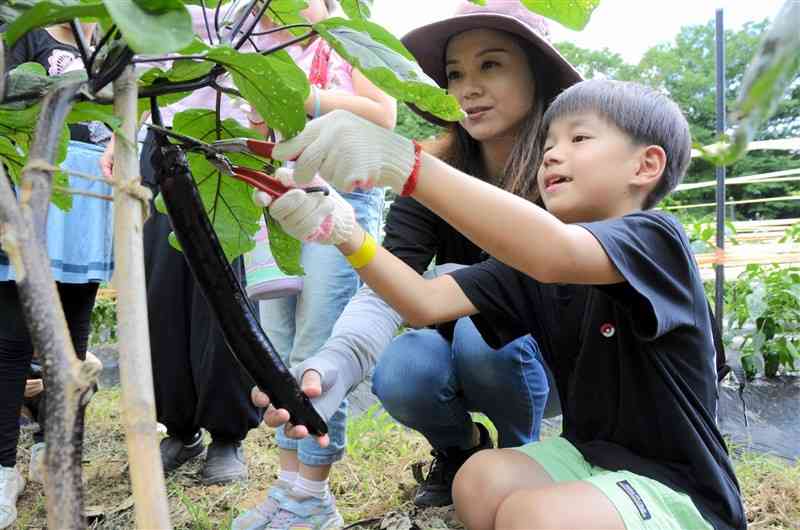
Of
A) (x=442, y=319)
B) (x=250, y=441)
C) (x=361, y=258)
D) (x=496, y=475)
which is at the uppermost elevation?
(x=361, y=258)

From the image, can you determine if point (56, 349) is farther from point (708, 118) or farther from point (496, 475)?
point (708, 118)

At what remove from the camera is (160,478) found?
47cm

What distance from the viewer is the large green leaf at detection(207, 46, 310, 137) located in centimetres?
64

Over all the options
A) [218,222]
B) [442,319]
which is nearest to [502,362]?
[442,319]

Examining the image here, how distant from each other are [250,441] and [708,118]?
21.0m

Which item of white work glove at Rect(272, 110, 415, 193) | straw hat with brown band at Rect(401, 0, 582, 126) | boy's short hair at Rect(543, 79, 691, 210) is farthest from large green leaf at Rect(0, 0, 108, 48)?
straw hat with brown band at Rect(401, 0, 582, 126)

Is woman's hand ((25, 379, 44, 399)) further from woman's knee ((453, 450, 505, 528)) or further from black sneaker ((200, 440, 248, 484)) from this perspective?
woman's knee ((453, 450, 505, 528))

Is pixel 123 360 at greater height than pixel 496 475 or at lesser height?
greater

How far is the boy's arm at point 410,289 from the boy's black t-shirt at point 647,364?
3 centimetres

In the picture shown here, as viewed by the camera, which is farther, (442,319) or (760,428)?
(760,428)

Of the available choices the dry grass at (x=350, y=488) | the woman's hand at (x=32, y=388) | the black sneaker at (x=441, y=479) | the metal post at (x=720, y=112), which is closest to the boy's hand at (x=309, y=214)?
the dry grass at (x=350, y=488)

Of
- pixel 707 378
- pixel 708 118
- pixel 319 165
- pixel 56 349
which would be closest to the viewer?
pixel 56 349

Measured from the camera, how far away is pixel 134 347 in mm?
486

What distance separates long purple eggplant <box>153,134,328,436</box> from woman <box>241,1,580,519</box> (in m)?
0.46
